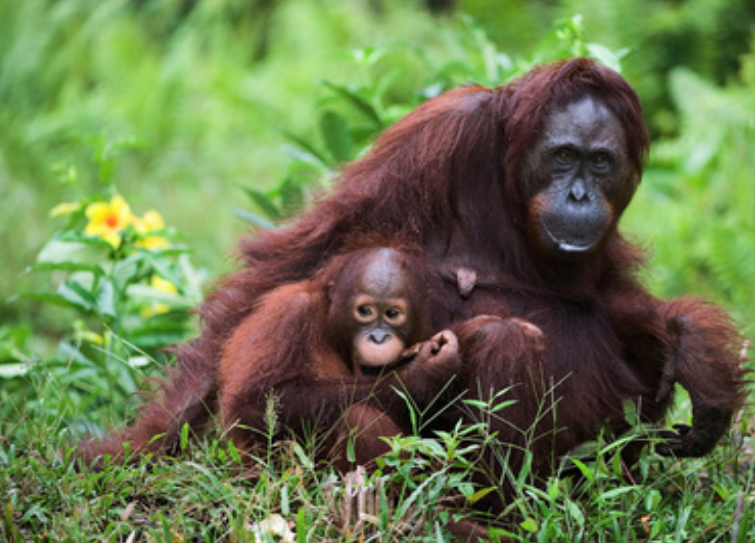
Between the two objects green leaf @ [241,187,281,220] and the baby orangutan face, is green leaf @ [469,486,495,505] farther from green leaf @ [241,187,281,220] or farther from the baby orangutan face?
green leaf @ [241,187,281,220]

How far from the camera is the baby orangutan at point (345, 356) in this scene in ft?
13.0

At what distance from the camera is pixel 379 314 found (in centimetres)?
414

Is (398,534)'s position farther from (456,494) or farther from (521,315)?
(521,315)

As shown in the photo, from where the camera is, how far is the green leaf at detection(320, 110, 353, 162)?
6.46 meters

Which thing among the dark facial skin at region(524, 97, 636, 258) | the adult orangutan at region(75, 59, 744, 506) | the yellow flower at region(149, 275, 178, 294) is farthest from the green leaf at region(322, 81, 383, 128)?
the dark facial skin at region(524, 97, 636, 258)

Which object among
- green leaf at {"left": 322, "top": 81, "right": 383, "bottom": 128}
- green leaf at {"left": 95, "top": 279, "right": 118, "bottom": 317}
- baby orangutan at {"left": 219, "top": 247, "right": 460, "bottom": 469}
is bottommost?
baby orangutan at {"left": 219, "top": 247, "right": 460, "bottom": 469}

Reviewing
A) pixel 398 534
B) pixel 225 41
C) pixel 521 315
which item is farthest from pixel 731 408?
pixel 225 41

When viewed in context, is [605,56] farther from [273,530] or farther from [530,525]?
[273,530]

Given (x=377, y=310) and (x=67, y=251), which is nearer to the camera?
(x=377, y=310)

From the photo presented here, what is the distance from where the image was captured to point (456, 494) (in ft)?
13.0

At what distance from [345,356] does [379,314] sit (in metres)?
0.22

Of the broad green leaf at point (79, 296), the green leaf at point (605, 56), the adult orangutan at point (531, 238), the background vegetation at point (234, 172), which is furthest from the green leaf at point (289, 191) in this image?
the green leaf at point (605, 56)

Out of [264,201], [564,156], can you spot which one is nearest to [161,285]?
[264,201]

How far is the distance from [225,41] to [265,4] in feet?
4.83
